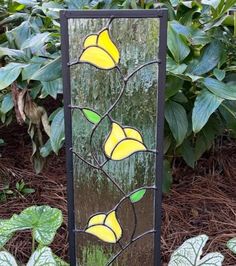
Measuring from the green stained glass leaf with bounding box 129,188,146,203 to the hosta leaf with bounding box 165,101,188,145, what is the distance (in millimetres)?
249

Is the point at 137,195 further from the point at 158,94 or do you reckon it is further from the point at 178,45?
the point at 178,45

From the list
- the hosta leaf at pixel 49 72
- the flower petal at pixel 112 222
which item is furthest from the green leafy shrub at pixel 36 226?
the hosta leaf at pixel 49 72

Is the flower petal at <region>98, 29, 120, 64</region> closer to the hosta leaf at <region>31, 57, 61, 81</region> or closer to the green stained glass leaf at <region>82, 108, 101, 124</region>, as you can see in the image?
the green stained glass leaf at <region>82, 108, 101, 124</region>

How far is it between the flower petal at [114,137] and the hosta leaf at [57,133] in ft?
0.91

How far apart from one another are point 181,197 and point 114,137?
639mm

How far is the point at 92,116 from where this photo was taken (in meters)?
0.93

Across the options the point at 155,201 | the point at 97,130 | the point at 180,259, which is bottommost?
the point at 180,259

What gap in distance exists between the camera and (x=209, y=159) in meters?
1.66

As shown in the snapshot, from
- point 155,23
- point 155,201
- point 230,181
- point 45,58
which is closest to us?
point 155,23

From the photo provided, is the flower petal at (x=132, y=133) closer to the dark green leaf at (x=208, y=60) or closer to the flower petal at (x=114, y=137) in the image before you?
the flower petal at (x=114, y=137)

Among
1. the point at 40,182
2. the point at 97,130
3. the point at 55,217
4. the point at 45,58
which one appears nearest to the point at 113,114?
the point at 97,130

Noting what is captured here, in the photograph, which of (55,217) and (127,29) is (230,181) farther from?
(127,29)

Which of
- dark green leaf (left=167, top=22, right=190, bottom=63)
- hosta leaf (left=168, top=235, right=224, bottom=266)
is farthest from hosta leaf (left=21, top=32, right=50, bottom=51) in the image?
hosta leaf (left=168, top=235, right=224, bottom=266)

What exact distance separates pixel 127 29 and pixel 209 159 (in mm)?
898
